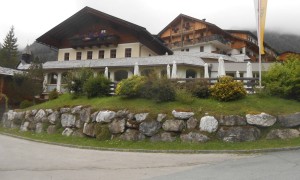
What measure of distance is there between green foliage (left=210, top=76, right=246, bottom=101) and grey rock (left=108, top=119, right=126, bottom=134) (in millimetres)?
5366

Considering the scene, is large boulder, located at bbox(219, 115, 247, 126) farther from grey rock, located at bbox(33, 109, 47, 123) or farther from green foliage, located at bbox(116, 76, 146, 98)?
grey rock, located at bbox(33, 109, 47, 123)

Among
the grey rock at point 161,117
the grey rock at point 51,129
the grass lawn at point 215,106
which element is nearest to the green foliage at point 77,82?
the grey rock at point 51,129

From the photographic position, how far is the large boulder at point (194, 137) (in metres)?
15.9

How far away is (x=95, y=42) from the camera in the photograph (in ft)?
126

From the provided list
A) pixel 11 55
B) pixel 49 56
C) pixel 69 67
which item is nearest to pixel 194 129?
pixel 69 67

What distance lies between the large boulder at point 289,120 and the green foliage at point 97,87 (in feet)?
39.3

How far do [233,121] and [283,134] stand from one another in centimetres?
235

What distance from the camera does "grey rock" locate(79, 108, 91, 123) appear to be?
20.2 metres

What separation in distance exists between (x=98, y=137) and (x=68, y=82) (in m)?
8.62

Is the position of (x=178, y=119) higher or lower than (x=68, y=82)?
lower

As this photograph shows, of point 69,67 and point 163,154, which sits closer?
point 163,154

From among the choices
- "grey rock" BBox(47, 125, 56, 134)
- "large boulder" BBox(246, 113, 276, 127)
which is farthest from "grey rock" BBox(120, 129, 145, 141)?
"grey rock" BBox(47, 125, 56, 134)

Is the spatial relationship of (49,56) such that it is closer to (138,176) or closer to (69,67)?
(69,67)

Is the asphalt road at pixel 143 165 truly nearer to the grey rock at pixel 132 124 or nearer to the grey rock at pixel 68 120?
the grey rock at pixel 132 124
